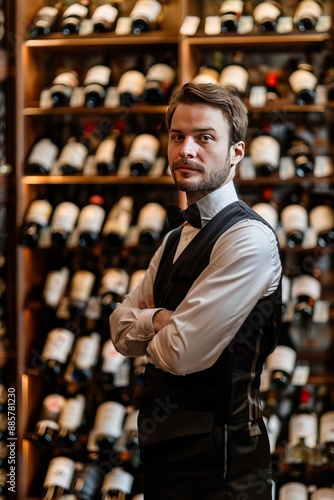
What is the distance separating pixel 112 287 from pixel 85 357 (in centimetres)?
32

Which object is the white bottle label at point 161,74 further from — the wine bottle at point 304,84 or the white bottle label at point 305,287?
the white bottle label at point 305,287

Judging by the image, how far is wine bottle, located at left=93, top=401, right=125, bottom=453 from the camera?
3.15 metres

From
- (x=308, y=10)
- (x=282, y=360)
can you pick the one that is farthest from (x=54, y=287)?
(x=308, y=10)

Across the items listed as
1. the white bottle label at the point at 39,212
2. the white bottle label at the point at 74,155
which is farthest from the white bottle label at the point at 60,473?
the white bottle label at the point at 74,155

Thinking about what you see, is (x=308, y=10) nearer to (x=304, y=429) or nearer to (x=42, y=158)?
(x=42, y=158)

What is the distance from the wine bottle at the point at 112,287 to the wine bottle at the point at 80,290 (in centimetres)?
6

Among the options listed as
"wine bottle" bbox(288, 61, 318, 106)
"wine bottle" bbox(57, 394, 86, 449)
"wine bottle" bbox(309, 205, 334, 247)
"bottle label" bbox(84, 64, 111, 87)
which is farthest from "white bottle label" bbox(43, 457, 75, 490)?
"wine bottle" bbox(288, 61, 318, 106)

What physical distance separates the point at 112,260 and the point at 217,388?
1945 mm

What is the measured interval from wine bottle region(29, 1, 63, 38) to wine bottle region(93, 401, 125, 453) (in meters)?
1.65

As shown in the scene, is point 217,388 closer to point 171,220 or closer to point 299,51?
point 171,220

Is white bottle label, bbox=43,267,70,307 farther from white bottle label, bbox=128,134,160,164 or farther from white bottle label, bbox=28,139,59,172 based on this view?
white bottle label, bbox=128,134,160,164

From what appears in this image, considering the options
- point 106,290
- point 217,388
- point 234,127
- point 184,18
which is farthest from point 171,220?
point 184,18

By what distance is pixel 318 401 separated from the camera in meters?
3.32

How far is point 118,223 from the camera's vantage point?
326 centimetres
